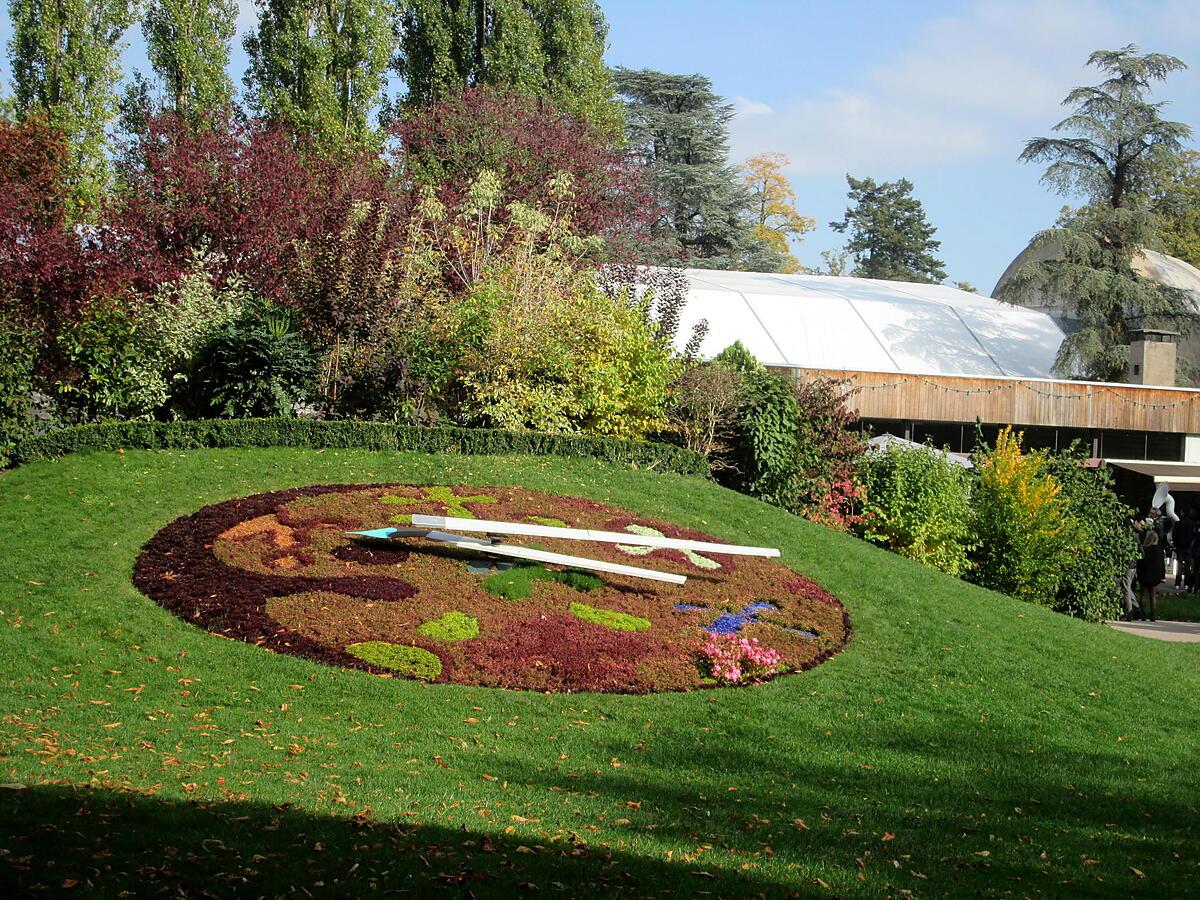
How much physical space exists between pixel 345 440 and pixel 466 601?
566cm

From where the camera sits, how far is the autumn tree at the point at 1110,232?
99.5 ft

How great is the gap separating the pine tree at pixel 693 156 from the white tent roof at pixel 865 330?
31.4ft

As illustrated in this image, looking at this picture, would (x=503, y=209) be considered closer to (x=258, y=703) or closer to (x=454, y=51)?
(x=454, y=51)

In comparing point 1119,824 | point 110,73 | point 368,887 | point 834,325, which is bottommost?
point 1119,824

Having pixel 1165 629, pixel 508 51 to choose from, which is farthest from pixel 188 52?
pixel 1165 629

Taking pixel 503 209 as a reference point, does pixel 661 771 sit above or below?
below

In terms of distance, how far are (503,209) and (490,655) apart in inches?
640

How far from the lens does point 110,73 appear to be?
2655 centimetres

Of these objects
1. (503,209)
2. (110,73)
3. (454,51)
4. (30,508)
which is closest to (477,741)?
(30,508)

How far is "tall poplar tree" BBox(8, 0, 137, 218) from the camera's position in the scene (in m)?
26.0

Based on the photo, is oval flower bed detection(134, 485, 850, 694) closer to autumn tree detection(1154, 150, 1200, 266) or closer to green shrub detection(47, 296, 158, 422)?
green shrub detection(47, 296, 158, 422)

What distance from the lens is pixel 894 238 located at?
63156mm

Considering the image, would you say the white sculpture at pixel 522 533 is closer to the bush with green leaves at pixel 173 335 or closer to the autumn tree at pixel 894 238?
the bush with green leaves at pixel 173 335

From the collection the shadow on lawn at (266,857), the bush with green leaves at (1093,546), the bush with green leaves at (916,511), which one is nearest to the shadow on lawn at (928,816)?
the shadow on lawn at (266,857)
